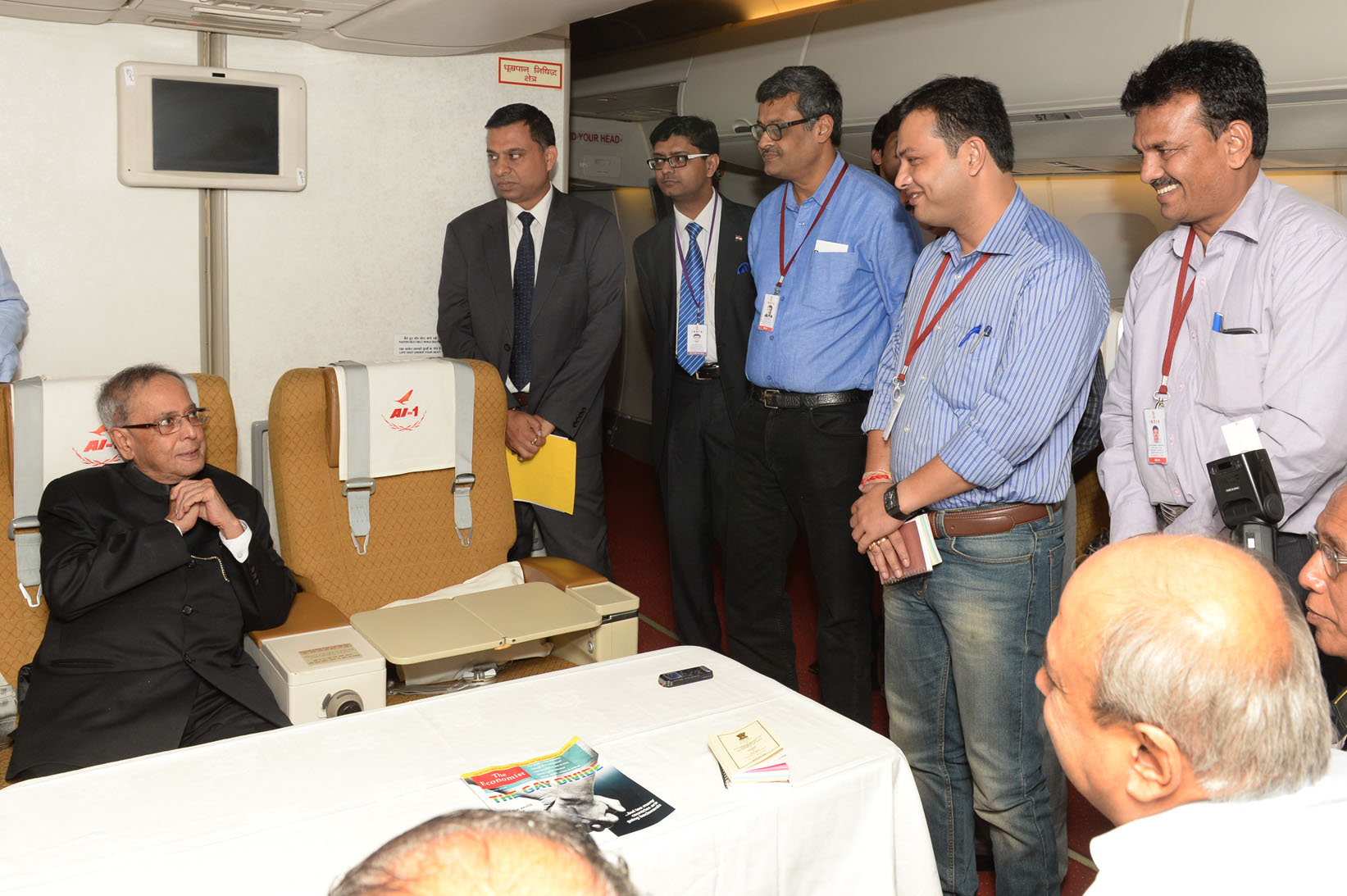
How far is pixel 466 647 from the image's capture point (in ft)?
9.01

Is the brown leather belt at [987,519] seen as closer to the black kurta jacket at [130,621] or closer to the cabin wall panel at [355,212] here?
the black kurta jacket at [130,621]

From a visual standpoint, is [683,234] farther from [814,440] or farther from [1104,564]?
[1104,564]

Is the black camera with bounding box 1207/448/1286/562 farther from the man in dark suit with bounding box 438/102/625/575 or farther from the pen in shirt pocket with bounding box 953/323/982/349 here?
the man in dark suit with bounding box 438/102/625/575

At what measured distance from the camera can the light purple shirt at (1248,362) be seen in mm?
2342

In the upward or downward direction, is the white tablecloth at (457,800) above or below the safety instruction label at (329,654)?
above

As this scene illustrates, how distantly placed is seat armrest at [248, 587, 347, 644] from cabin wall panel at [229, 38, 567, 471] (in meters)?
1.06

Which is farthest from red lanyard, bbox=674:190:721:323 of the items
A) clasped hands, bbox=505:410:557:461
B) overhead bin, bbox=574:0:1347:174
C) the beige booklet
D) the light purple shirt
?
the beige booklet

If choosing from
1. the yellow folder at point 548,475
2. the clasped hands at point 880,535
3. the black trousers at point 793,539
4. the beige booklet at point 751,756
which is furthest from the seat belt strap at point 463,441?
the beige booklet at point 751,756

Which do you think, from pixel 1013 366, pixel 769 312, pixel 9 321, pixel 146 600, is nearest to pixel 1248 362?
pixel 1013 366

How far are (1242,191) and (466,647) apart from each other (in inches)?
84.6

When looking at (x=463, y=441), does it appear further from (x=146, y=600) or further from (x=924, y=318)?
(x=924, y=318)

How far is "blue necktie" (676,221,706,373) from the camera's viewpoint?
430cm

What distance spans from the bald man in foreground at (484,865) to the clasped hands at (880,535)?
6.65ft

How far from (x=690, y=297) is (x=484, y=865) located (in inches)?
149
